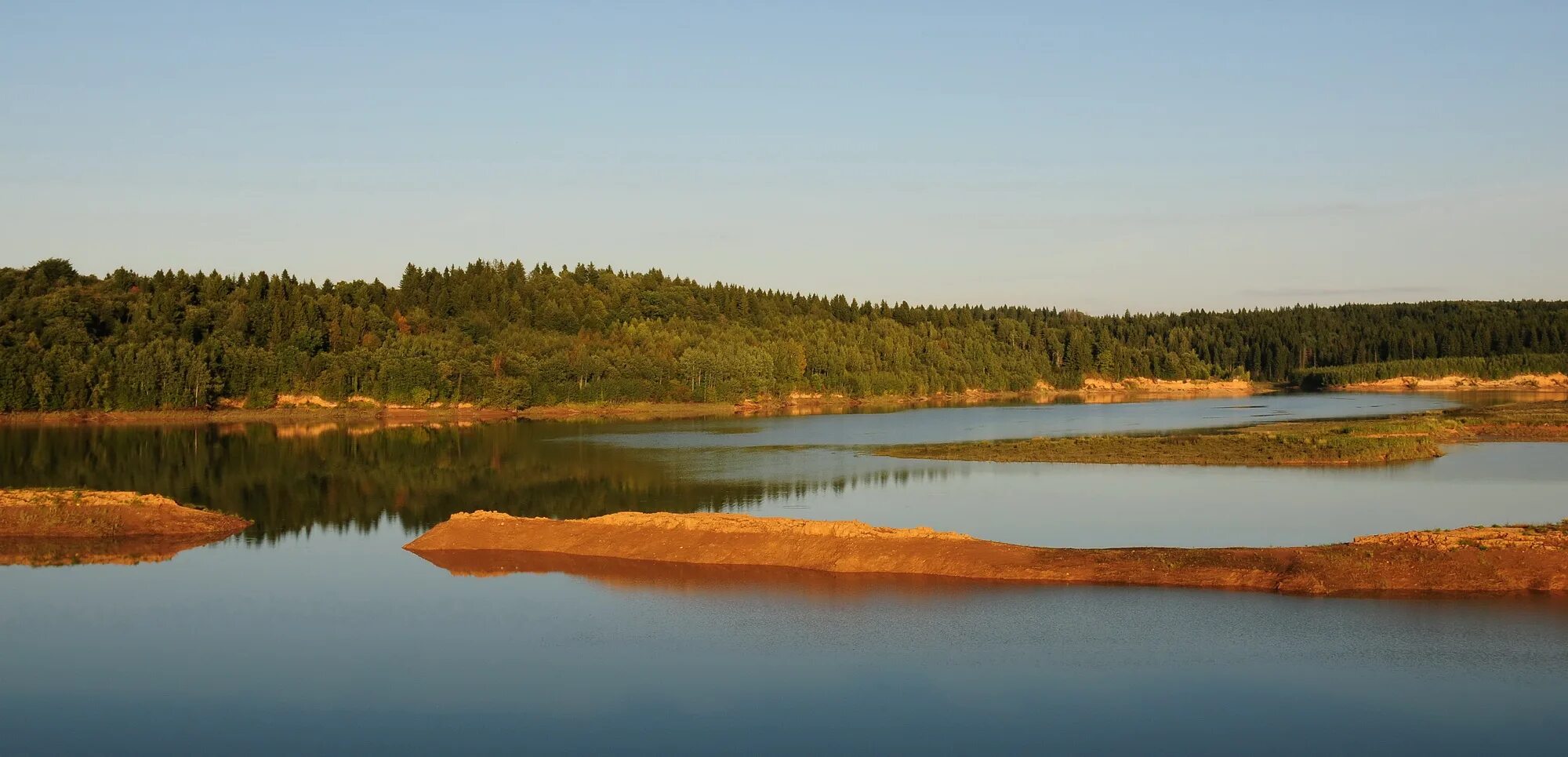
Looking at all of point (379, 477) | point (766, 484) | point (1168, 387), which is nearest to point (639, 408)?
point (379, 477)

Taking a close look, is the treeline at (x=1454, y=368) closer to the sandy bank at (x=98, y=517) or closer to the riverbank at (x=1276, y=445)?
the riverbank at (x=1276, y=445)

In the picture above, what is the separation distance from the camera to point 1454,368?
16138 centimetres

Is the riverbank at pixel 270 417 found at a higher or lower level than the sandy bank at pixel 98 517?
higher

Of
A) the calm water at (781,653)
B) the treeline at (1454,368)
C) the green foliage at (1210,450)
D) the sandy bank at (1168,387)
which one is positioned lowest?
the calm water at (781,653)

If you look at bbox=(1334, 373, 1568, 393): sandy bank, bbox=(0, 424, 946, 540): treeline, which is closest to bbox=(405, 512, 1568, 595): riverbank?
bbox=(0, 424, 946, 540): treeline

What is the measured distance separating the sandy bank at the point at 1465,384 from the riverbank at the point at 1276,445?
8533cm

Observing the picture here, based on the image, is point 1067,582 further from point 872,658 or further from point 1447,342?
point 1447,342

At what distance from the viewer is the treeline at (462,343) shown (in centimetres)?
10512

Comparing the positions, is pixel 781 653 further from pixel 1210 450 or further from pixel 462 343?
pixel 462 343

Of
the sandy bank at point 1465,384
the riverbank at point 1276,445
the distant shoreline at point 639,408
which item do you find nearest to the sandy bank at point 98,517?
the riverbank at point 1276,445

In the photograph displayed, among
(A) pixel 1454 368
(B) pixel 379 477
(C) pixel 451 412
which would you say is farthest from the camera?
(A) pixel 1454 368

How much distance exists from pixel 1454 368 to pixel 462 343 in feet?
423

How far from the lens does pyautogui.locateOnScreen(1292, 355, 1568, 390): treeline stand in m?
155

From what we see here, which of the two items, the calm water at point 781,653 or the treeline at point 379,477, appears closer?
the calm water at point 781,653
